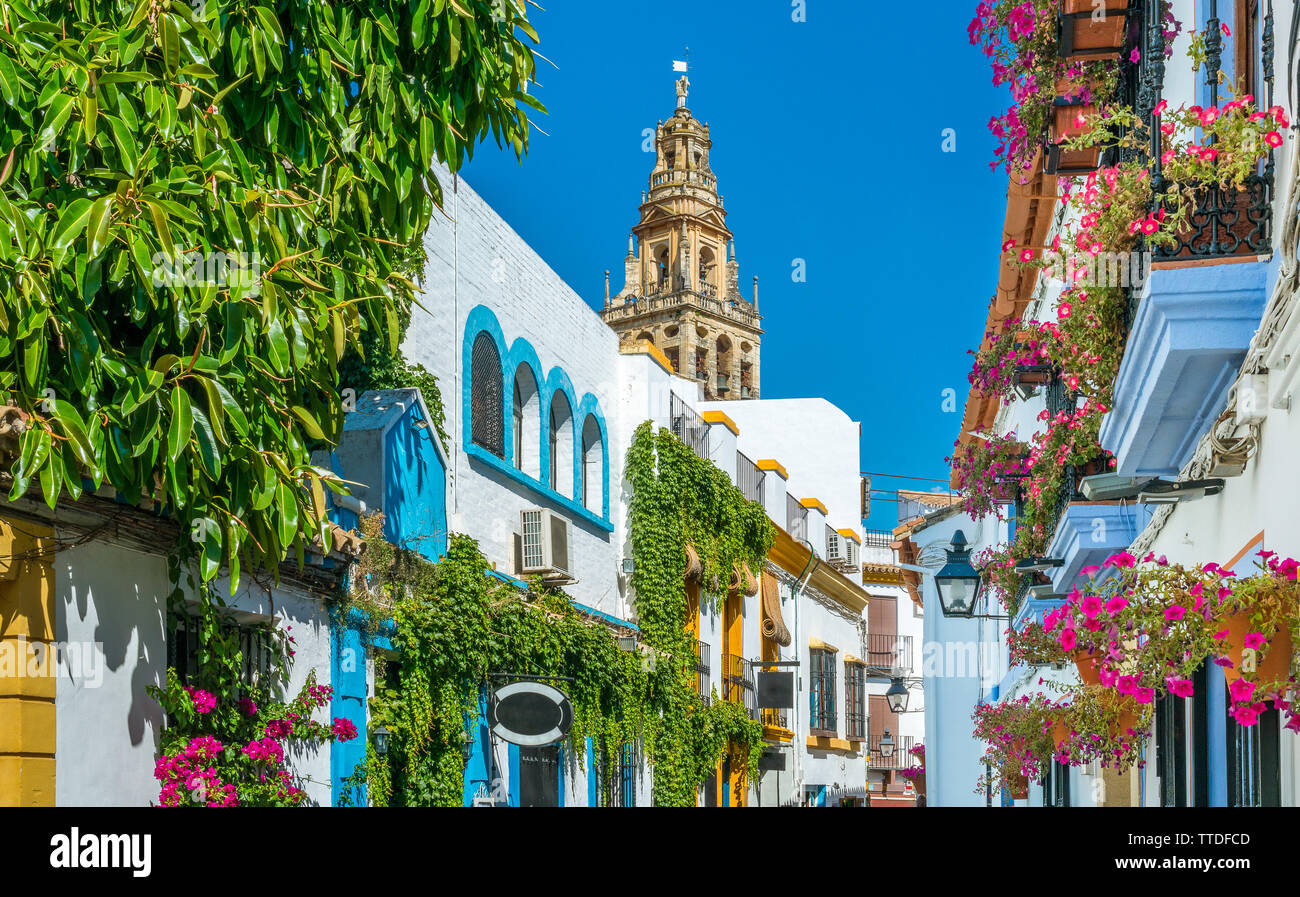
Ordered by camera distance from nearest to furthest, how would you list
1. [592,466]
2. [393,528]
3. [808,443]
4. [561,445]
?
[393,528] < [561,445] < [592,466] < [808,443]

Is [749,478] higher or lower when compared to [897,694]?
higher

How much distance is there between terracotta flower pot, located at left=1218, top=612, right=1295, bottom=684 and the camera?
15.8 feet

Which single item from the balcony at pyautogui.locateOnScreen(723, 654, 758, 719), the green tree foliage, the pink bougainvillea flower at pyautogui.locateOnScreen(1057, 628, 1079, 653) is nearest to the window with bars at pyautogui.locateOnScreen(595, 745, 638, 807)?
the balcony at pyautogui.locateOnScreen(723, 654, 758, 719)

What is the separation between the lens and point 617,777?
57.9 ft

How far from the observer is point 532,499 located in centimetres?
1658

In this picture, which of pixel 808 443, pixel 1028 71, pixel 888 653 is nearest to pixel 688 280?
pixel 888 653

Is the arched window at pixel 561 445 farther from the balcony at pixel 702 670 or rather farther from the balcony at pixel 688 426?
the balcony at pixel 702 670

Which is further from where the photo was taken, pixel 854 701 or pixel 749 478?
pixel 854 701

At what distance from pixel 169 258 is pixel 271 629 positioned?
4573mm

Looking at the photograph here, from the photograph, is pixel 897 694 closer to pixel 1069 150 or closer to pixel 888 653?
pixel 888 653

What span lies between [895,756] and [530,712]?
1303 inches

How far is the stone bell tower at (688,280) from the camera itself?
263ft
